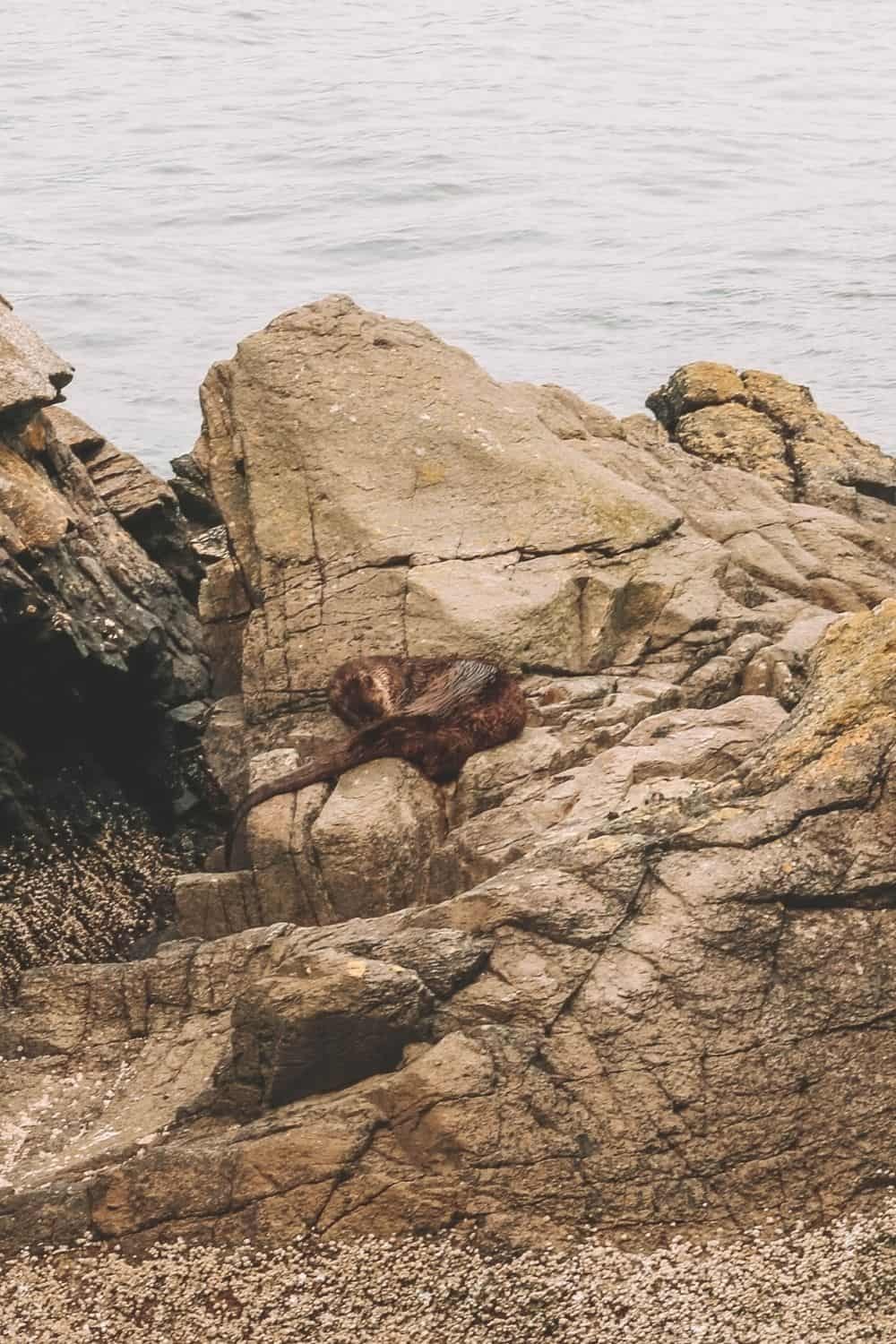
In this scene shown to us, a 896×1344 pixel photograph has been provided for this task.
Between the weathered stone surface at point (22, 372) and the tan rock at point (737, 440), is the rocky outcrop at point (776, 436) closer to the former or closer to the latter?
the tan rock at point (737, 440)

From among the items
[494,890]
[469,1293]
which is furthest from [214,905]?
[469,1293]

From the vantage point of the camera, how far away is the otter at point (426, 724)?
13.0 metres

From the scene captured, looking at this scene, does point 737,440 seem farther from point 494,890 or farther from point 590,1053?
point 590,1053

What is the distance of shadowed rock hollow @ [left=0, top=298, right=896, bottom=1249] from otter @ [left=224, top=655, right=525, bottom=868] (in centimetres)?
15

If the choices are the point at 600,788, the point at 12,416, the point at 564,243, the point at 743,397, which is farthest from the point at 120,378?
the point at 600,788

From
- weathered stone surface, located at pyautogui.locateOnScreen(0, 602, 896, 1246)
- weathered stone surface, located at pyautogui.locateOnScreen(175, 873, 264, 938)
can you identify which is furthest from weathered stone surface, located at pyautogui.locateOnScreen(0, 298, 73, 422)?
weathered stone surface, located at pyautogui.locateOnScreen(0, 602, 896, 1246)

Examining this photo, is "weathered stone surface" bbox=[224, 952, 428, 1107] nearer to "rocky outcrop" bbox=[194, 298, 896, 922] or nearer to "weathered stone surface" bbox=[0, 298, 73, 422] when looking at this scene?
"rocky outcrop" bbox=[194, 298, 896, 922]

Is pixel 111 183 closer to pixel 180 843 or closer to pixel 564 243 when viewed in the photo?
pixel 564 243

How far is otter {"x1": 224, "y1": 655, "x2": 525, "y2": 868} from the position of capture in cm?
1296

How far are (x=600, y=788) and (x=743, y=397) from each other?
10.2 m

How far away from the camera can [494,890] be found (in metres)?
10.6

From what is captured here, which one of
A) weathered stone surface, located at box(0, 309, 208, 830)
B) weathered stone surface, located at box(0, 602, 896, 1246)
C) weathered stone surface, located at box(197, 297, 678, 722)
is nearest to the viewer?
weathered stone surface, located at box(0, 602, 896, 1246)

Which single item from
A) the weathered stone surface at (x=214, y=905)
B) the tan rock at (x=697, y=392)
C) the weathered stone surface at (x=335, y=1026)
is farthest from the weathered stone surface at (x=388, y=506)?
the tan rock at (x=697, y=392)

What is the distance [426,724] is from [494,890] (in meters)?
2.56
